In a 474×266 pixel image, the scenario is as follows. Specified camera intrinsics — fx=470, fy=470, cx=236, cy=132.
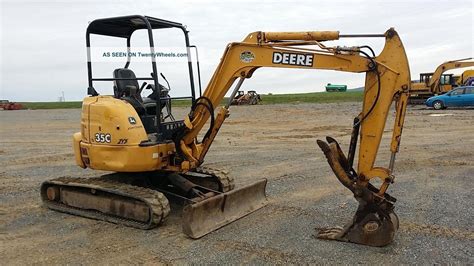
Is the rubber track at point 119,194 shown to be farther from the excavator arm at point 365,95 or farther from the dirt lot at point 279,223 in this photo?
the excavator arm at point 365,95

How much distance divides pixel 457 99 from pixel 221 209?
25.1 m

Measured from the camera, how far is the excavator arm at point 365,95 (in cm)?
535

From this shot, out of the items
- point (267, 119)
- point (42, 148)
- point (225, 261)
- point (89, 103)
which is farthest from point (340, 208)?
point (267, 119)

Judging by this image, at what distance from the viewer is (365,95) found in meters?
5.55

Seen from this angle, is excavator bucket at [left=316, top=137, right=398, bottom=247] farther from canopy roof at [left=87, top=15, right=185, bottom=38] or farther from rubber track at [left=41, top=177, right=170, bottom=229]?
canopy roof at [left=87, top=15, right=185, bottom=38]

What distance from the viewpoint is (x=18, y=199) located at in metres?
8.01

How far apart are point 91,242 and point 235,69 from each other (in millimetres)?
→ 2878

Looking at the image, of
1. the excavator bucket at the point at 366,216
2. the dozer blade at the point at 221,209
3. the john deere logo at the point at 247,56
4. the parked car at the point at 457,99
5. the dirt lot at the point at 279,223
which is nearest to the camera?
the dirt lot at the point at 279,223

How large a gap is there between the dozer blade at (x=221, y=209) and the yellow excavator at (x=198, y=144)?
1 centimetres

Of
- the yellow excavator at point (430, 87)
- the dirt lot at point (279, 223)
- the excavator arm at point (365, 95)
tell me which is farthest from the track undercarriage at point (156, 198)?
the yellow excavator at point (430, 87)

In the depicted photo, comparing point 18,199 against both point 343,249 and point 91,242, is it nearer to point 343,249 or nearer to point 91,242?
point 91,242

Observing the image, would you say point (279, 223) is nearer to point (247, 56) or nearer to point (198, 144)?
point (198, 144)

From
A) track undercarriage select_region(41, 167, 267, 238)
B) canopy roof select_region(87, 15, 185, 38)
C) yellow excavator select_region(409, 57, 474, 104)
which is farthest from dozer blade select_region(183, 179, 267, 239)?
yellow excavator select_region(409, 57, 474, 104)

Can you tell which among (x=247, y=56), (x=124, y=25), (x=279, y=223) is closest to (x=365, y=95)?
(x=247, y=56)
